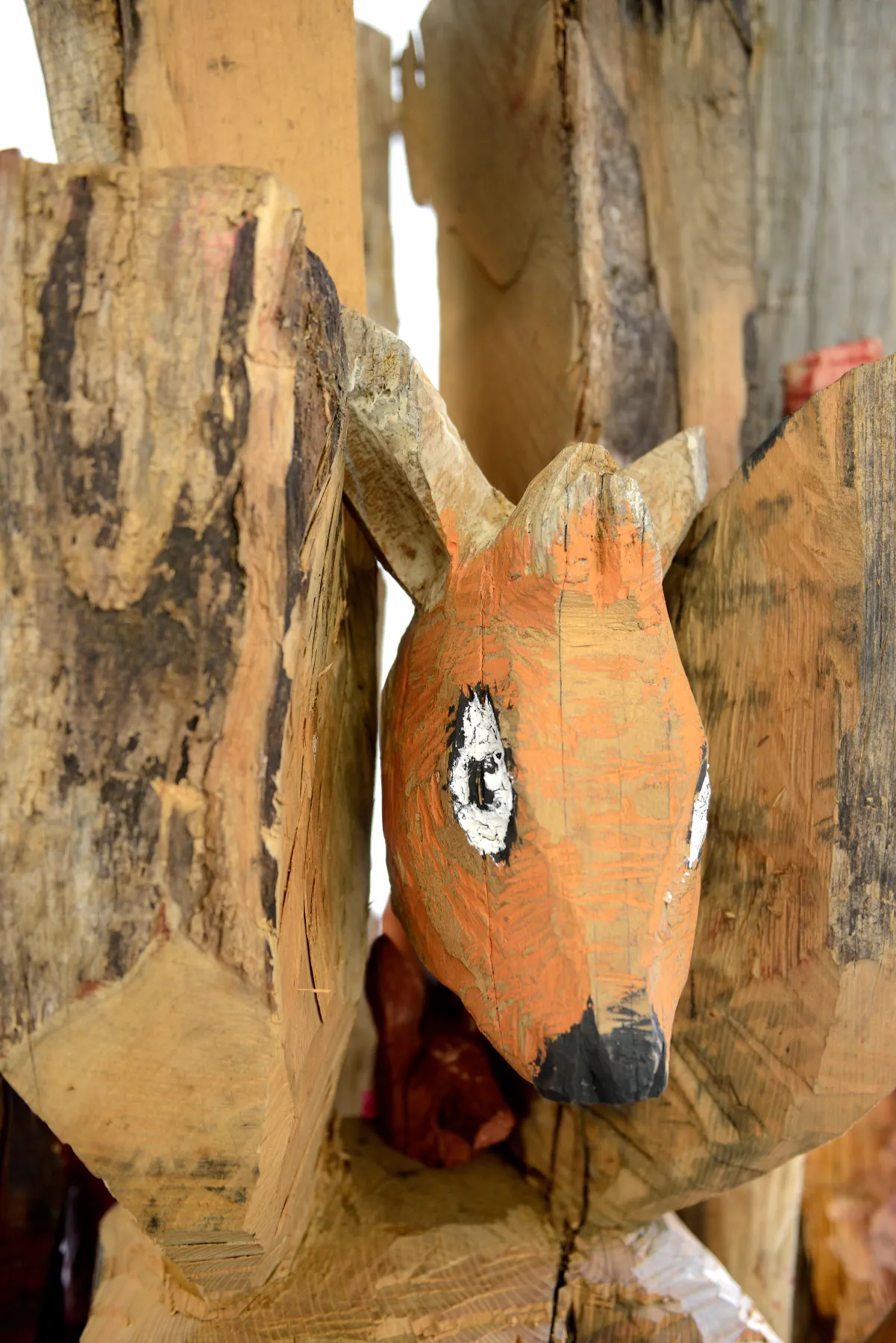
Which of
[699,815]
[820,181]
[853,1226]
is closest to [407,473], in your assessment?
[699,815]

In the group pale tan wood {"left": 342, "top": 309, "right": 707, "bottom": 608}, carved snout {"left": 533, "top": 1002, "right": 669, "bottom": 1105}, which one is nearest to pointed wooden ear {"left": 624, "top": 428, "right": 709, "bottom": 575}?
pale tan wood {"left": 342, "top": 309, "right": 707, "bottom": 608}

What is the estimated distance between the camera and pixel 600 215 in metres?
1.32

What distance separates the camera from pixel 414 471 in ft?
3.03

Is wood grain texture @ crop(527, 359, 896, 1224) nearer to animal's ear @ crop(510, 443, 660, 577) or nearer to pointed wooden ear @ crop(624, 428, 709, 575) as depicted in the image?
pointed wooden ear @ crop(624, 428, 709, 575)

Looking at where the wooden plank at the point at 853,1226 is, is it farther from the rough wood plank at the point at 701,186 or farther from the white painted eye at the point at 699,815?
the rough wood plank at the point at 701,186

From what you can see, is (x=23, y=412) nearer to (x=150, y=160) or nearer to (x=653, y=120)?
(x=150, y=160)

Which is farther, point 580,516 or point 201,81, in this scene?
point 201,81

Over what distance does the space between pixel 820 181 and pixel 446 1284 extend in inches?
64.7

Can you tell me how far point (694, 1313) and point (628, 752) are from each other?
28.6 inches

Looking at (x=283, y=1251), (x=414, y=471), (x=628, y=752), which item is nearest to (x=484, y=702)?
(x=628, y=752)

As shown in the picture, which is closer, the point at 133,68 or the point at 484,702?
the point at 484,702

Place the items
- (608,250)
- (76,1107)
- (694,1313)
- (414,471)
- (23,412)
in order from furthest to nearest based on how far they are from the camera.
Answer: (608,250) < (694,1313) < (414,471) < (76,1107) < (23,412)

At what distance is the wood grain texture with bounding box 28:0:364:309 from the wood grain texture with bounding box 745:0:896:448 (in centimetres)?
72

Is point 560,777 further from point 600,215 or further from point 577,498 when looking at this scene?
point 600,215
